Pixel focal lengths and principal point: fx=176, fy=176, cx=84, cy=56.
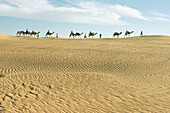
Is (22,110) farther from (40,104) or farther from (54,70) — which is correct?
(54,70)

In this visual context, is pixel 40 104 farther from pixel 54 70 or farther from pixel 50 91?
pixel 54 70

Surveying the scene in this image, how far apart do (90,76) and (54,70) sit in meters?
3.29

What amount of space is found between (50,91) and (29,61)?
7589 millimetres

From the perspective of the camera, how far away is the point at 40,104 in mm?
7719

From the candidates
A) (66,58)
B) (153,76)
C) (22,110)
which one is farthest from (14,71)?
(153,76)

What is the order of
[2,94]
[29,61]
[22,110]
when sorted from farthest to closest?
[29,61], [2,94], [22,110]

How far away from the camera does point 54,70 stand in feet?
44.2

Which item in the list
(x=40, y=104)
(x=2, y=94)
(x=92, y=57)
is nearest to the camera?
(x=40, y=104)

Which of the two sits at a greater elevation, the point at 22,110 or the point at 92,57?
the point at 92,57

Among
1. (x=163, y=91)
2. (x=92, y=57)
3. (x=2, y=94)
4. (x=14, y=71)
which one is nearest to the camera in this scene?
(x=2, y=94)

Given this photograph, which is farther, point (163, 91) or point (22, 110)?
point (163, 91)

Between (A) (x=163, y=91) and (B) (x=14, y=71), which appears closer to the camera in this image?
(A) (x=163, y=91)

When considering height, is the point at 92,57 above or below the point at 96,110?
above

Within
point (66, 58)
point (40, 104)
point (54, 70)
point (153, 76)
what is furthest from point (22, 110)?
point (66, 58)
